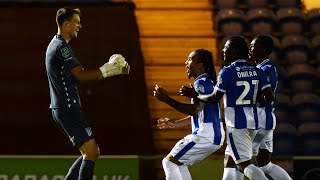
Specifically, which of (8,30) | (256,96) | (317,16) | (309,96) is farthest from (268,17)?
(256,96)

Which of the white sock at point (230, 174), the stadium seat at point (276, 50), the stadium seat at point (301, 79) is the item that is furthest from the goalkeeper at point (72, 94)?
the stadium seat at point (276, 50)

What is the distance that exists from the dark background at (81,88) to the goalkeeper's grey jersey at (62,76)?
12.2 ft

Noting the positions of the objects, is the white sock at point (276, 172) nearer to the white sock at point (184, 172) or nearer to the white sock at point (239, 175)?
the white sock at point (239, 175)

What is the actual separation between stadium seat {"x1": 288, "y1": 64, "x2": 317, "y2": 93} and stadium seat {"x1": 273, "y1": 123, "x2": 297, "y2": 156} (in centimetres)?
89

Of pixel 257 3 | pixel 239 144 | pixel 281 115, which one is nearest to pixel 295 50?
pixel 257 3

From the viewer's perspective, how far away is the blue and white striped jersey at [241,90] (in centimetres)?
677

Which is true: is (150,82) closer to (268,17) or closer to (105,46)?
(105,46)

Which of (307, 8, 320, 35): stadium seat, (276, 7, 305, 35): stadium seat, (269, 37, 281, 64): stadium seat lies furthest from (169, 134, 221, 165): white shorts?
(307, 8, 320, 35): stadium seat

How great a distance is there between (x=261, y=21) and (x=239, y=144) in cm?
527

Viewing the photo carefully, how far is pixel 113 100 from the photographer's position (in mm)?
10820

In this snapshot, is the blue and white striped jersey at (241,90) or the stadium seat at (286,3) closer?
the blue and white striped jersey at (241,90)

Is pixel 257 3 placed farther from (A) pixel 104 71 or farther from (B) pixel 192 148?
(A) pixel 104 71

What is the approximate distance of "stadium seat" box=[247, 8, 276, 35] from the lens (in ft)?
38.8

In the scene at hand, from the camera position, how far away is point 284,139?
10375mm
